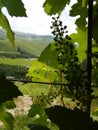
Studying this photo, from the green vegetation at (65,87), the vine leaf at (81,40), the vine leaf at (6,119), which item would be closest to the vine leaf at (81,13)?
the vine leaf at (81,40)

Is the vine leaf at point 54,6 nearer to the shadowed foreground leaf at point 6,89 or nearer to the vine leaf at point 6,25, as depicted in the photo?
the vine leaf at point 6,25

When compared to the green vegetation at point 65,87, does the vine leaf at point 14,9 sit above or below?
above

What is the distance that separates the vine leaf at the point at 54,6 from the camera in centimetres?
100

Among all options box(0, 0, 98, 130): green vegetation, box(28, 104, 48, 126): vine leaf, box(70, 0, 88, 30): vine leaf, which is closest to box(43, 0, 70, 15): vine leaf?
box(70, 0, 88, 30): vine leaf

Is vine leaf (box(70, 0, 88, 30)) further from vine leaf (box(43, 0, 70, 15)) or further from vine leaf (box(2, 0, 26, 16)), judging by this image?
vine leaf (box(2, 0, 26, 16))

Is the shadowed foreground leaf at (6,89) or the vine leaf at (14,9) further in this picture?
the vine leaf at (14,9)

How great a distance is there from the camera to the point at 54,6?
3.35 feet

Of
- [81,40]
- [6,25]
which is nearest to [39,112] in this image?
[6,25]

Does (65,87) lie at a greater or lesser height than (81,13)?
lesser

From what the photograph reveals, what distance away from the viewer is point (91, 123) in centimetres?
65

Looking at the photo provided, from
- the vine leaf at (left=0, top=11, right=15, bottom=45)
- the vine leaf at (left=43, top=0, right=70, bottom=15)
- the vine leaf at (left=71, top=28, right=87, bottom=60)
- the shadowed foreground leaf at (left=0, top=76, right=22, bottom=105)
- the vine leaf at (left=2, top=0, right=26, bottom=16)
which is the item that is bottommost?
the shadowed foreground leaf at (left=0, top=76, right=22, bottom=105)

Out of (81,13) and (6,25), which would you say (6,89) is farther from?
(81,13)

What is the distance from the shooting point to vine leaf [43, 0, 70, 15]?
3.28 feet

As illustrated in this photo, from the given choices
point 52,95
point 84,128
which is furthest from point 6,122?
point 84,128
